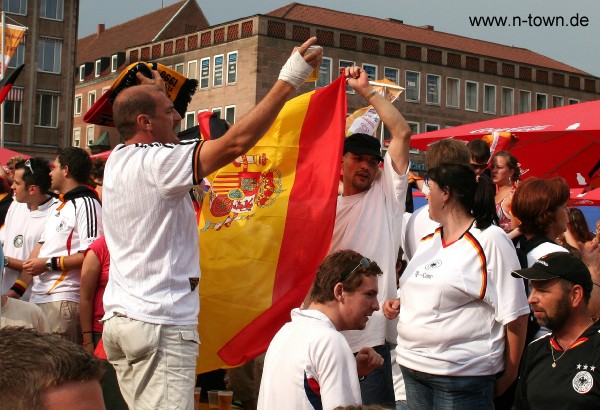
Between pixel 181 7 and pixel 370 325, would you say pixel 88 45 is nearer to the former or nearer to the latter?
pixel 181 7

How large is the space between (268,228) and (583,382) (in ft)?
6.72

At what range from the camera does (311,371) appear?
158 inches

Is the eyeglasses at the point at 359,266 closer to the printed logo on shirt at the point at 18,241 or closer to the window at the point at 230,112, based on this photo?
the printed logo on shirt at the point at 18,241

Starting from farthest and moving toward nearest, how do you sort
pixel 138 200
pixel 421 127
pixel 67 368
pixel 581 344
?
pixel 421 127
pixel 581 344
pixel 138 200
pixel 67 368

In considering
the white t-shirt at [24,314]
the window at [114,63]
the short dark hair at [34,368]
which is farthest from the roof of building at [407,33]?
the short dark hair at [34,368]

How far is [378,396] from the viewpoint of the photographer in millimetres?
5410

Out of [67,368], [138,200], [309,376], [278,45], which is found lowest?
[309,376]

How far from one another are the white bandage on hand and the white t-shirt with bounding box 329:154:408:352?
3.82 feet

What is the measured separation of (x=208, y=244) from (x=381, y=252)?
110 centimetres

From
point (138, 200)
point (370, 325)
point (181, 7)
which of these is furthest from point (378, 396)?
point (181, 7)

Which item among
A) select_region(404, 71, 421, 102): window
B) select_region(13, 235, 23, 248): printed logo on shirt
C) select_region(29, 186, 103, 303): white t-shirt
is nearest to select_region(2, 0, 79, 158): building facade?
select_region(404, 71, 421, 102): window

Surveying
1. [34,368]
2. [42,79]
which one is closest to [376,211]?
[34,368]

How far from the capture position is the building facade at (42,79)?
58.4 meters

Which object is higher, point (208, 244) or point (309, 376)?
point (208, 244)
